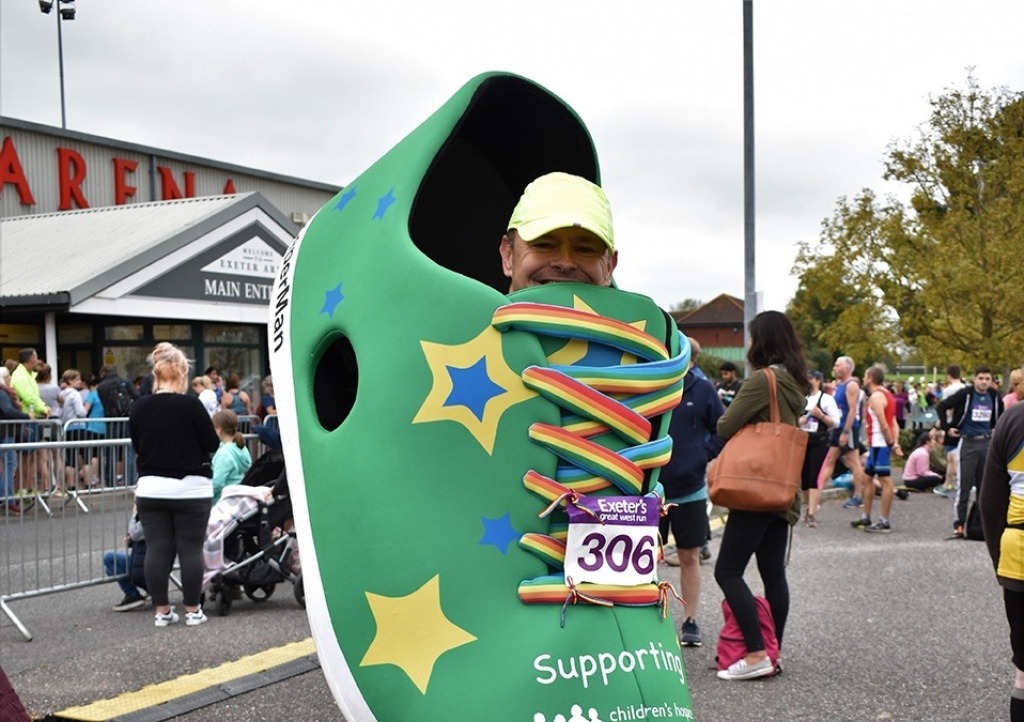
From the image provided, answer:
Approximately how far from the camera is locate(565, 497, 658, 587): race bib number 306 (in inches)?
81.3

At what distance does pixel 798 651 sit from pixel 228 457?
14.4 feet

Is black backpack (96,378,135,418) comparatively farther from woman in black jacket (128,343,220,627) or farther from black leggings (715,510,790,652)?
black leggings (715,510,790,652)

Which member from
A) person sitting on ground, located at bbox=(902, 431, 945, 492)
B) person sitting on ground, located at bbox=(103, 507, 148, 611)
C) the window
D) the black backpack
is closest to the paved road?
person sitting on ground, located at bbox=(103, 507, 148, 611)

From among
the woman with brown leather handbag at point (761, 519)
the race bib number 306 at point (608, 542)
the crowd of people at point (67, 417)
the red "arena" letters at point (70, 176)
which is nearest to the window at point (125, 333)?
the crowd of people at point (67, 417)

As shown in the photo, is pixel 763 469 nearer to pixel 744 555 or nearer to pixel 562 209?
pixel 744 555

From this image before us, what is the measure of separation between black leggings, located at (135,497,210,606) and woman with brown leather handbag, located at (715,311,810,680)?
3.34m

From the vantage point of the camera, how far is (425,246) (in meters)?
3.34

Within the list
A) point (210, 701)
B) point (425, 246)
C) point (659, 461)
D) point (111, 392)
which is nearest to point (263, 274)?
point (111, 392)

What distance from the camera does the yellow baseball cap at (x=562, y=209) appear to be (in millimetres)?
2205

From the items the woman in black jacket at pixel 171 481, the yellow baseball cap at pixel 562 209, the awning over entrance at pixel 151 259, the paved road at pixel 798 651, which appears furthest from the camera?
the awning over entrance at pixel 151 259

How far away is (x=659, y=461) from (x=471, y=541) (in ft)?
1.42

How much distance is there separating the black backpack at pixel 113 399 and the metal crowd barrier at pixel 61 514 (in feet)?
20.3

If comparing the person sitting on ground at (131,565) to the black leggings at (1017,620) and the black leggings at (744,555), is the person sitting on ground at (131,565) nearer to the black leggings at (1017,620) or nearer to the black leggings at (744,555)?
the black leggings at (744,555)

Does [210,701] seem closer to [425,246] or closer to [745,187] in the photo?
[425,246]
